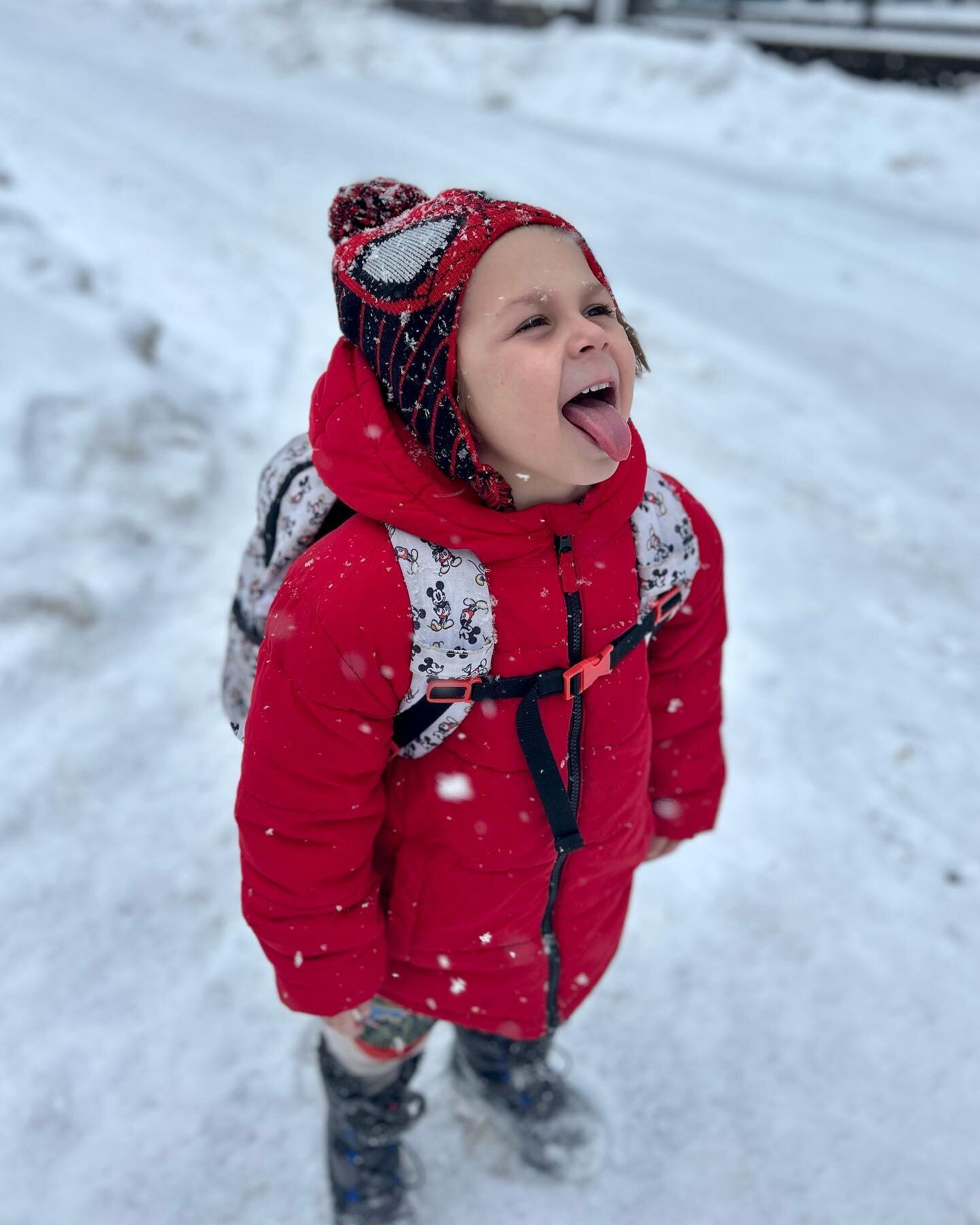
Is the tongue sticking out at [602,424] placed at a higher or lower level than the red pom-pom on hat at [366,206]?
lower

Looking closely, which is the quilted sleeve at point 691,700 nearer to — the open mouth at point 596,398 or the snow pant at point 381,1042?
the open mouth at point 596,398

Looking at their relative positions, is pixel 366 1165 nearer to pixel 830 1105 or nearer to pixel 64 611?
pixel 830 1105

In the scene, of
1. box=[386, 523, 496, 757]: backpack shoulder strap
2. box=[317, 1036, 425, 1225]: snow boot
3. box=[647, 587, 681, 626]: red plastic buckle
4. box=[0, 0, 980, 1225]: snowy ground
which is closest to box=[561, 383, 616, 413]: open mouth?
box=[386, 523, 496, 757]: backpack shoulder strap

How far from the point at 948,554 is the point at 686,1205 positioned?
8.71 ft

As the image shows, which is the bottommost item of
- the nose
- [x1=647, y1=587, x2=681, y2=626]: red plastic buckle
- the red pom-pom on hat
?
[x1=647, y1=587, x2=681, y2=626]: red plastic buckle

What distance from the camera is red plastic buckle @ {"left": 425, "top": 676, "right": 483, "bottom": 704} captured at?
1.33 meters

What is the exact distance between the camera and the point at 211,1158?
2070 mm

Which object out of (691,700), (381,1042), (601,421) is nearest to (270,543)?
(601,421)

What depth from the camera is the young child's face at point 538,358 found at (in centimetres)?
123

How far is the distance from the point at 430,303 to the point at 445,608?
392mm

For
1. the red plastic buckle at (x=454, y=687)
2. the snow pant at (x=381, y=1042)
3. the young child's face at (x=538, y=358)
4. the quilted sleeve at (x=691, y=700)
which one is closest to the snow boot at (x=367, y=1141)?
the snow pant at (x=381, y=1042)

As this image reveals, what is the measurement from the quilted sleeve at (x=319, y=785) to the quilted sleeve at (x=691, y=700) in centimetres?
58

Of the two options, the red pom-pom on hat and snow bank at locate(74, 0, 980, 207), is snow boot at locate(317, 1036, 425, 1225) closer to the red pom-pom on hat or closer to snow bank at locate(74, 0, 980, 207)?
the red pom-pom on hat

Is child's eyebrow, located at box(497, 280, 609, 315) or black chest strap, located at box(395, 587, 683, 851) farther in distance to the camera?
black chest strap, located at box(395, 587, 683, 851)
